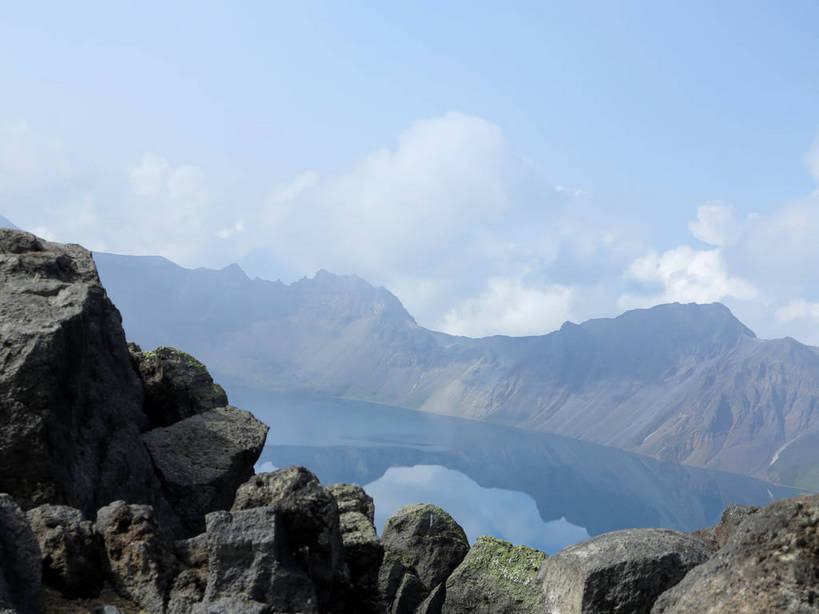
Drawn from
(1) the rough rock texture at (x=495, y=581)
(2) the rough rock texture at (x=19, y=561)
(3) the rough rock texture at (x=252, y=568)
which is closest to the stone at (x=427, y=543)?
(1) the rough rock texture at (x=495, y=581)

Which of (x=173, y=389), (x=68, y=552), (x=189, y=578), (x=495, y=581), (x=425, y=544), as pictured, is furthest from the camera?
(x=173, y=389)

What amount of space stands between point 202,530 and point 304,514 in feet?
22.4

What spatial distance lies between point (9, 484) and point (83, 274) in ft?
24.6

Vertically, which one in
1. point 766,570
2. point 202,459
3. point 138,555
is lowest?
point 138,555

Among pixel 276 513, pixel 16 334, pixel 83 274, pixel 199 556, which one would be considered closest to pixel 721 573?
pixel 276 513

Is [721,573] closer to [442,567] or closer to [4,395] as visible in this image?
[442,567]

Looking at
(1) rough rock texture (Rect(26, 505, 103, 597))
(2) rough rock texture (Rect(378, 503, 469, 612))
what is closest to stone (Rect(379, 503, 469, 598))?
(2) rough rock texture (Rect(378, 503, 469, 612))

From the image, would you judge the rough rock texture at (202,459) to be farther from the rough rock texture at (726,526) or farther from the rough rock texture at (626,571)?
the rough rock texture at (726,526)

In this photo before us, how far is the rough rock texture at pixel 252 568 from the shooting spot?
10852mm

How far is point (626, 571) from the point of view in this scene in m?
12.6

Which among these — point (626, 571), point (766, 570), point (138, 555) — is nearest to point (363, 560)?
point (138, 555)

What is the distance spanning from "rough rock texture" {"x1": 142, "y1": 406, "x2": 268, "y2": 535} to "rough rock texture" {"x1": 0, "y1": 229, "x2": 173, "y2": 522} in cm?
57

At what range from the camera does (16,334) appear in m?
14.2

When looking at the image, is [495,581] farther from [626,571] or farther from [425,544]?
[626,571]
